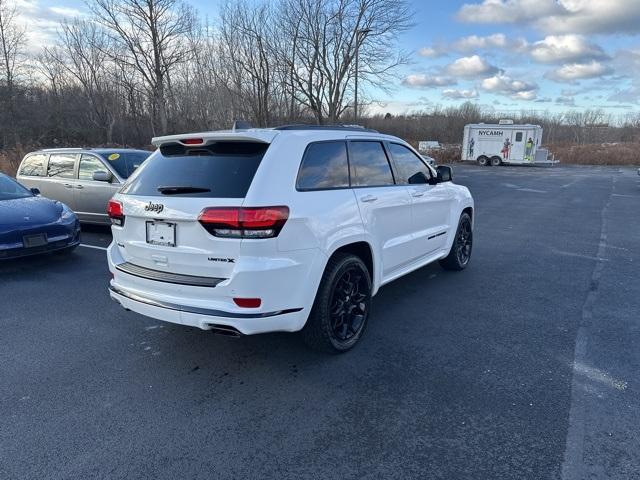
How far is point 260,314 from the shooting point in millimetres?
2982

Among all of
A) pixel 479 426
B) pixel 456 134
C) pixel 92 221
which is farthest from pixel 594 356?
pixel 456 134

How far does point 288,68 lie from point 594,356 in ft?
90.0

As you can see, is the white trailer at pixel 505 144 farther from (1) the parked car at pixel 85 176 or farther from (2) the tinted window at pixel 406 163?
(2) the tinted window at pixel 406 163

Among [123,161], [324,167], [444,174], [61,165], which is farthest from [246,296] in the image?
[61,165]

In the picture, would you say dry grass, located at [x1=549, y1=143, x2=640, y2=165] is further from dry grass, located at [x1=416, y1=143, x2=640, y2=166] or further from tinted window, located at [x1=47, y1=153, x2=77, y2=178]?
tinted window, located at [x1=47, y1=153, x2=77, y2=178]

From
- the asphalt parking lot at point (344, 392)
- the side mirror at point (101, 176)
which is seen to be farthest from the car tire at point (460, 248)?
the side mirror at point (101, 176)

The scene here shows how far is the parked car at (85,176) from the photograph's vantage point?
8164 mm

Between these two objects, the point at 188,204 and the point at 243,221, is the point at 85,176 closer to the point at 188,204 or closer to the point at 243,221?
the point at 188,204

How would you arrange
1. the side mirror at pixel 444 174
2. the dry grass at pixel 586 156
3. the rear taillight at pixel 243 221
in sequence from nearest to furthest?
the rear taillight at pixel 243 221 → the side mirror at pixel 444 174 → the dry grass at pixel 586 156

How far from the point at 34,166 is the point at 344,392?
944 centimetres

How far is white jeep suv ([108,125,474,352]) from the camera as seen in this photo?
9.64ft

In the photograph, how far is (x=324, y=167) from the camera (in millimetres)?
3561

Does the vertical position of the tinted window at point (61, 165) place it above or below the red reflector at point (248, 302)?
above

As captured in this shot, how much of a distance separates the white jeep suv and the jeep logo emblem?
1 cm
